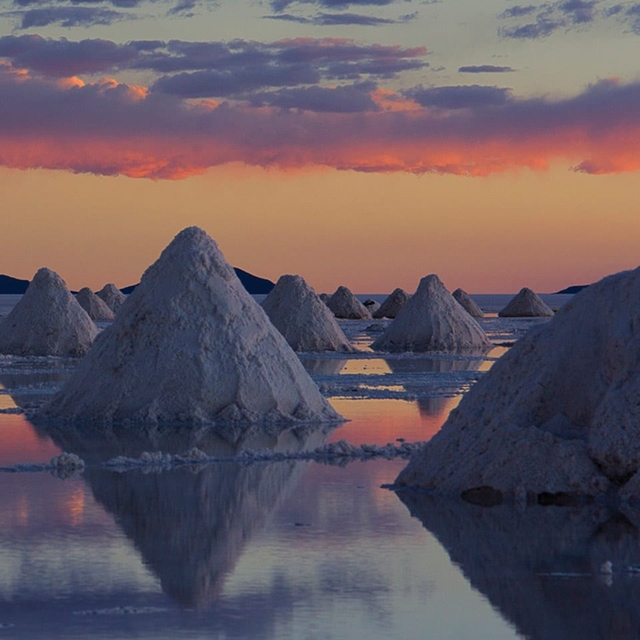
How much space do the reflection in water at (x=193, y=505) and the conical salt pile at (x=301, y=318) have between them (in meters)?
21.9

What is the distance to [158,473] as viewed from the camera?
41.0 ft

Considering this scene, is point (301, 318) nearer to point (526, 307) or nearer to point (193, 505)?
point (193, 505)

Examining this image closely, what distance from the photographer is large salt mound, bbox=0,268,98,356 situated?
3472 cm

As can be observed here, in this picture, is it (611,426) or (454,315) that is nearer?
(611,426)

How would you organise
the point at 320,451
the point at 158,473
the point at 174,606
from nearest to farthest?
the point at 174,606 < the point at 158,473 < the point at 320,451

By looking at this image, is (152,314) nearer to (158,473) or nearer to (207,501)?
(158,473)

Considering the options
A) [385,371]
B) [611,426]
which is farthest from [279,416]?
[385,371]

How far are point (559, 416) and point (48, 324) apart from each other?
1010 inches

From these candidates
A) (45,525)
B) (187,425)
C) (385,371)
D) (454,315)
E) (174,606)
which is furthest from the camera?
(454,315)

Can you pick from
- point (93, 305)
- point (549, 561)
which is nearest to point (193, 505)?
point (549, 561)

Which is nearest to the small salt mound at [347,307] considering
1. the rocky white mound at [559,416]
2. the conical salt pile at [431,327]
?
the conical salt pile at [431,327]

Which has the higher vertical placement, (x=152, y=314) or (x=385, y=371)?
(x=152, y=314)

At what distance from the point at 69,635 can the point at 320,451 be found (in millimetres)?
7521

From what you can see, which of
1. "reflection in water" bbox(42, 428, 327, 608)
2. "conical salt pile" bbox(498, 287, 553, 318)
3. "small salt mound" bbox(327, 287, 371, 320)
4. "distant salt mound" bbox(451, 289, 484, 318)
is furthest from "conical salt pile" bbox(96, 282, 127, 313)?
"reflection in water" bbox(42, 428, 327, 608)
